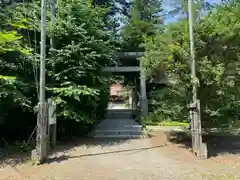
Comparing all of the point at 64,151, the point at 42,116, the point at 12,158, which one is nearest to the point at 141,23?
the point at 64,151

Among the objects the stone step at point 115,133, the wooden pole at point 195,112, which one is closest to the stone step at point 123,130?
the stone step at point 115,133

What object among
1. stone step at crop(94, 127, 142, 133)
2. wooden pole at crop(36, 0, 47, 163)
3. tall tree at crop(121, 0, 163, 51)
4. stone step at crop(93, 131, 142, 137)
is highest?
tall tree at crop(121, 0, 163, 51)

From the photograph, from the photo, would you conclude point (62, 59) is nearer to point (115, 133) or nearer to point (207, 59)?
point (115, 133)

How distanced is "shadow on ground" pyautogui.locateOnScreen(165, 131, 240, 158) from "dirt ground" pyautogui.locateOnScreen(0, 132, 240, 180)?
246 millimetres

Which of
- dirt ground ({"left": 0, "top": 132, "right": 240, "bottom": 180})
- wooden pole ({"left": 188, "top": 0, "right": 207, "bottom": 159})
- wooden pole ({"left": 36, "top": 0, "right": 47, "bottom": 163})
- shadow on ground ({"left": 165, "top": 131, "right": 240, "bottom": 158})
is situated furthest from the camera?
shadow on ground ({"left": 165, "top": 131, "right": 240, "bottom": 158})

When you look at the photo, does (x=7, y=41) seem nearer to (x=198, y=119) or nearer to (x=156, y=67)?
(x=156, y=67)

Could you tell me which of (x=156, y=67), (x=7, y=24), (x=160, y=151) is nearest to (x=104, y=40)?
(x=156, y=67)

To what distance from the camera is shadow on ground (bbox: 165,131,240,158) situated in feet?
28.7

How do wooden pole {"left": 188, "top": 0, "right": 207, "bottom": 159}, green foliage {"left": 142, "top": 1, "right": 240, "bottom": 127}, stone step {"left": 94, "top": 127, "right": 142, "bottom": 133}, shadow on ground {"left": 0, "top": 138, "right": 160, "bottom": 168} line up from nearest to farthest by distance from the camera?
1. shadow on ground {"left": 0, "top": 138, "right": 160, "bottom": 168}
2. wooden pole {"left": 188, "top": 0, "right": 207, "bottom": 159}
3. green foliage {"left": 142, "top": 1, "right": 240, "bottom": 127}
4. stone step {"left": 94, "top": 127, "right": 142, "bottom": 133}

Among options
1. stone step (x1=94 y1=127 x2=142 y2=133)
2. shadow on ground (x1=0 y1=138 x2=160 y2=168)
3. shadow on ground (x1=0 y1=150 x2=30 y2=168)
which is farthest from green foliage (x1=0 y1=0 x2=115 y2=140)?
stone step (x1=94 y1=127 x2=142 y2=133)

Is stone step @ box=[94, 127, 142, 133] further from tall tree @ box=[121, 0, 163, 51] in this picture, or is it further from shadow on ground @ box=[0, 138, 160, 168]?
tall tree @ box=[121, 0, 163, 51]

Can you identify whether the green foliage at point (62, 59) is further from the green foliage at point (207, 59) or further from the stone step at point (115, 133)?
the green foliage at point (207, 59)

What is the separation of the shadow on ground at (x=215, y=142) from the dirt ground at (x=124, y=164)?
0.81 feet

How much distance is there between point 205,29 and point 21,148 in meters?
7.03
